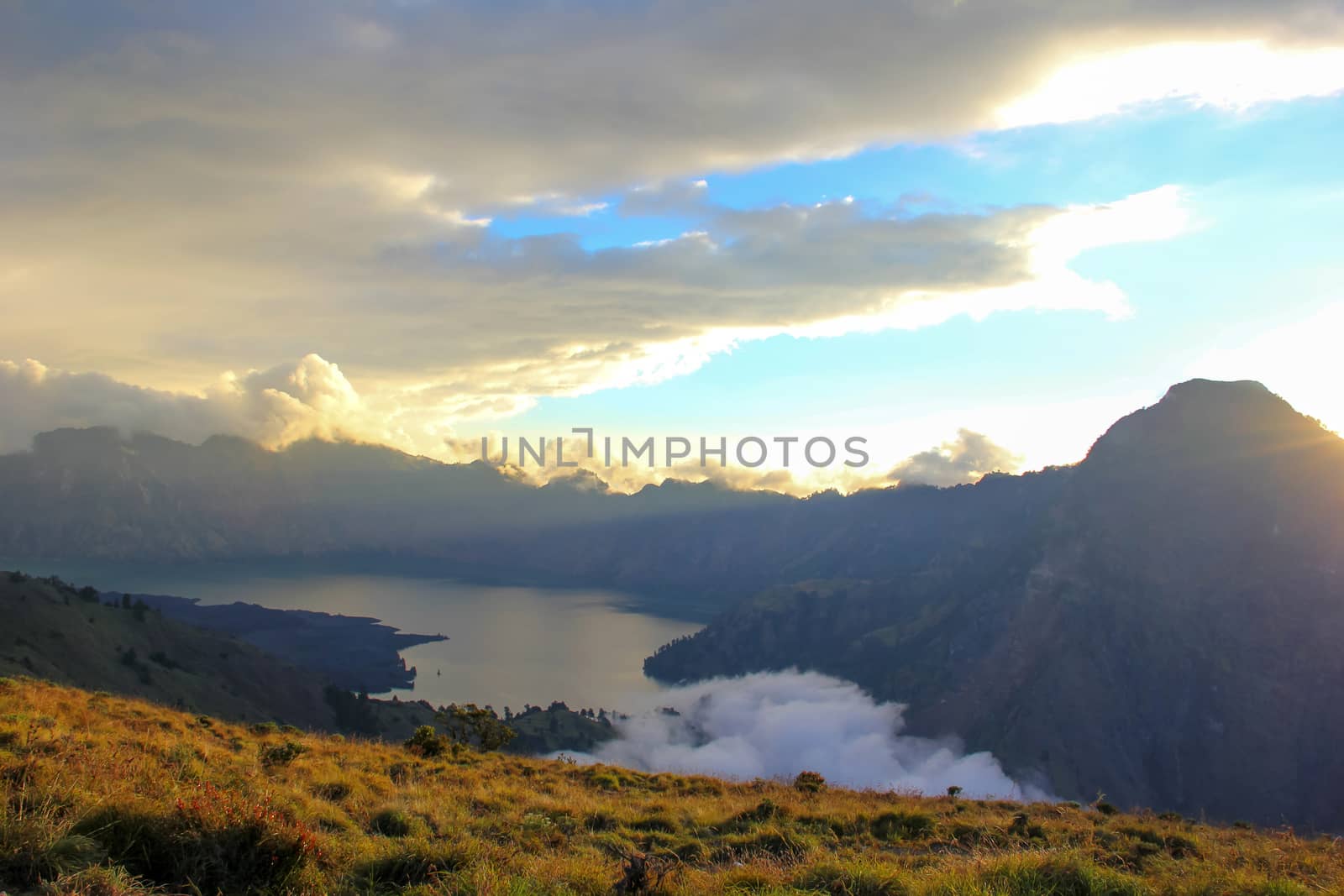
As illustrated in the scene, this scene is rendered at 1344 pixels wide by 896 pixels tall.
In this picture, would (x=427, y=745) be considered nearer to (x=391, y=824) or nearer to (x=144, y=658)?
(x=391, y=824)

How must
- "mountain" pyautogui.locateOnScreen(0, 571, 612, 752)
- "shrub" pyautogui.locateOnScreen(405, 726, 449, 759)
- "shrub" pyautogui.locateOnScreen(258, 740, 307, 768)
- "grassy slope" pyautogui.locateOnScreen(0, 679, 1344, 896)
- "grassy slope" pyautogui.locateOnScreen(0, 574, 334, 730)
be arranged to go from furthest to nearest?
"mountain" pyautogui.locateOnScreen(0, 571, 612, 752) → "grassy slope" pyautogui.locateOnScreen(0, 574, 334, 730) → "shrub" pyautogui.locateOnScreen(405, 726, 449, 759) → "shrub" pyautogui.locateOnScreen(258, 740, 307, 768) → "grassy slope" pyautogui.locateOnScreen(0, 679, 1344, 896)

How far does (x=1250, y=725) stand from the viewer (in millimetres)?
192375

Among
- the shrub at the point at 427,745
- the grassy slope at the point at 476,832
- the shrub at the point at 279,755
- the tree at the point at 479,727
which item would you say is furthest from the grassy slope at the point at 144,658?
the grassy slope at the point at 476,832

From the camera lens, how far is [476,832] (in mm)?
11664

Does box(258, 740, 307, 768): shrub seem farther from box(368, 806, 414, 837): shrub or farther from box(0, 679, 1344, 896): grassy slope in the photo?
box(368, 806, 414, 837): shrub

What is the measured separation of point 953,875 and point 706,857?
168 inches

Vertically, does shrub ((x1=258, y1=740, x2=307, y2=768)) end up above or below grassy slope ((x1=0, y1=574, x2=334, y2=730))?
above

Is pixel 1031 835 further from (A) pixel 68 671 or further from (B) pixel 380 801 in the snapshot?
(A) pixel 68 671

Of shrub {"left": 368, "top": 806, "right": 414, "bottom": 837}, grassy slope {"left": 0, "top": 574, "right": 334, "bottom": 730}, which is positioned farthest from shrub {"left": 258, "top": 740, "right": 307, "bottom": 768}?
grassy slope {"left": 0, "top": 574, "right": 334, "bottom": 730}

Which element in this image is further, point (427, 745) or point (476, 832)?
point (427, 745)

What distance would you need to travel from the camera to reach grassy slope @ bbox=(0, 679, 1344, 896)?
7.52 metres

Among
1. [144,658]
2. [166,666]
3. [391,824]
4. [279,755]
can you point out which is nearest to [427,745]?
[279,755]

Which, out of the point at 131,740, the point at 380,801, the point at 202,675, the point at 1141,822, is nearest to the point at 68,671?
the point at 202,675

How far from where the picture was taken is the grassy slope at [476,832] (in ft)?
24.7
